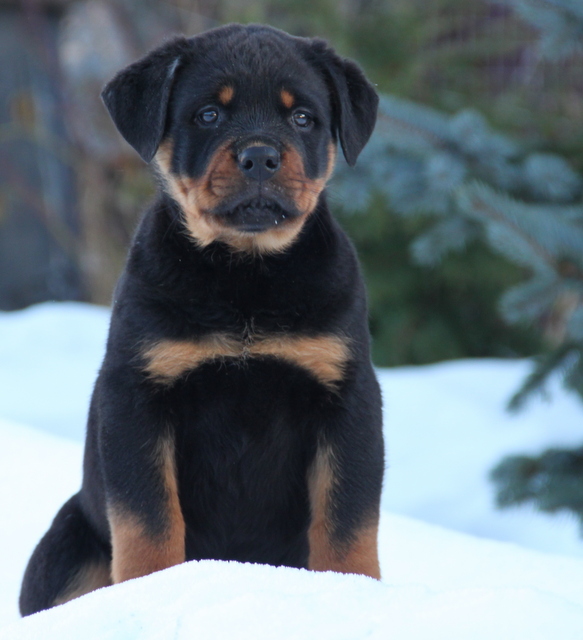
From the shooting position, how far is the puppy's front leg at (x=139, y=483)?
218cm

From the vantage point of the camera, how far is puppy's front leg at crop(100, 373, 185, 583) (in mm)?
2184

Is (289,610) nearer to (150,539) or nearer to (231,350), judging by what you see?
(150,539)

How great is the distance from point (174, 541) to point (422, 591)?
0.69m

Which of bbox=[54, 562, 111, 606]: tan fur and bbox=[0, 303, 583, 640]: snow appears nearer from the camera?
bbox=[0, 303, 583, 640]: snow

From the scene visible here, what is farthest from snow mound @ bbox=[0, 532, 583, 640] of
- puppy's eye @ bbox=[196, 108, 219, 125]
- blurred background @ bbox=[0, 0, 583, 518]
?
blurred background @ bbox=[0, 0, 583, 518]

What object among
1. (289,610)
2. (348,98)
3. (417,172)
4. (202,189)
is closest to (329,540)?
(289,610)

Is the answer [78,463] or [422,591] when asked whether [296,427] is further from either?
[78,463]

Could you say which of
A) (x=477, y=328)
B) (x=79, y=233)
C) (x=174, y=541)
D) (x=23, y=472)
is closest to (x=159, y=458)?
(x=174, y=541)

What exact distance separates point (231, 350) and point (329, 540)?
1.75 feet

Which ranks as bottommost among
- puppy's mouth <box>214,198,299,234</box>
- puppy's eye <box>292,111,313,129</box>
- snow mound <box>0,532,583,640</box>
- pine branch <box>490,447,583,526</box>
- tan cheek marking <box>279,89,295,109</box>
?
pine branch <box>490,447,583,526</box>

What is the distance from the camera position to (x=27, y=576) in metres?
2.52

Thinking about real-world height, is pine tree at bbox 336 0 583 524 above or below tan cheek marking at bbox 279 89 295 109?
below

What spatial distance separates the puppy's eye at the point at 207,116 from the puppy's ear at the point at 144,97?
10 centimetres

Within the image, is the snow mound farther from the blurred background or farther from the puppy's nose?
the blurred background
